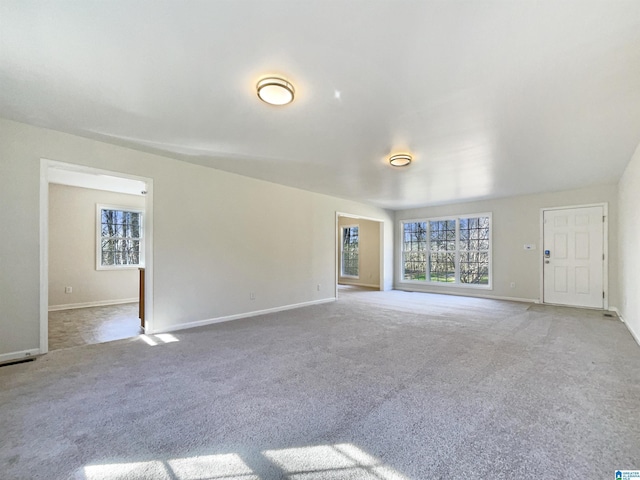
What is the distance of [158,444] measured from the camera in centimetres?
167

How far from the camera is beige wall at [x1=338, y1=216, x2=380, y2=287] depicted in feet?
30.8

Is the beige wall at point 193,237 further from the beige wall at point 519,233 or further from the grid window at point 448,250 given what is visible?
the beige wall at point 519,233

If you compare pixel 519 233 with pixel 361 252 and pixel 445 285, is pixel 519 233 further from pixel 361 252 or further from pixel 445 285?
pixel 361 252

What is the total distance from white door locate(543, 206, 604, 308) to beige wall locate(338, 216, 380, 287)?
437 centimetres

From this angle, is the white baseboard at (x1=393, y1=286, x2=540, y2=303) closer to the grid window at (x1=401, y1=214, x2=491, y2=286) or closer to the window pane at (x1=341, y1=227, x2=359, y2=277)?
the grid window at (x1=401, y1=214, x2=491, y2=286)

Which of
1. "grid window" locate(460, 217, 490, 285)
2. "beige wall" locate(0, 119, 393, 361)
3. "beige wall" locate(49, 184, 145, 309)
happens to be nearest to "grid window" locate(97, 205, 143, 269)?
"beige wall" locate(49, 184, 145, 309)

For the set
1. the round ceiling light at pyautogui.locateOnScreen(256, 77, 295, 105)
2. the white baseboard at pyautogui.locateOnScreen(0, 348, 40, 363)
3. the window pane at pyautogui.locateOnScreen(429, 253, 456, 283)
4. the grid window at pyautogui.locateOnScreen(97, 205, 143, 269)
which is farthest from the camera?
the window pane at pyautogui.locateOnScreen(429, 253, 456, 283)

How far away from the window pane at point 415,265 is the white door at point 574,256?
112 inches

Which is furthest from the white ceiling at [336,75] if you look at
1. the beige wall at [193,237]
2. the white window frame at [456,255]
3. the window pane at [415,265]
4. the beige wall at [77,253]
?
the window pane at [415,265]

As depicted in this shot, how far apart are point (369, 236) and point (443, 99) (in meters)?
7.23

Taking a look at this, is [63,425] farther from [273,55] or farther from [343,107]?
[343,107]

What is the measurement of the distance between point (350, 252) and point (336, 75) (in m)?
8.36

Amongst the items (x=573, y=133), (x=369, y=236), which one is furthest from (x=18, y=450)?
(x=369, y=236)

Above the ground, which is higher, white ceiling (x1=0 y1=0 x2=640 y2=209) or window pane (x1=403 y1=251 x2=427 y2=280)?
white ceiling (x1=0 y1=0 x2=640 y2=209)
